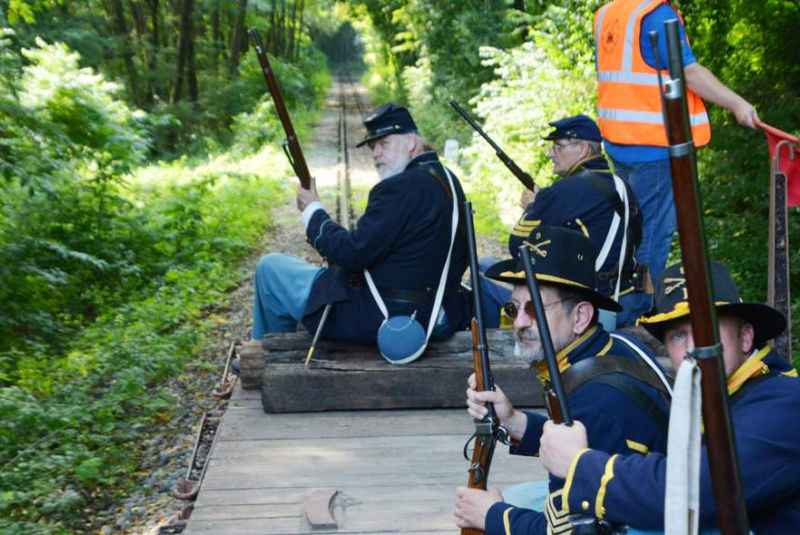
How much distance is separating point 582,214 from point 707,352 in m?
3.67

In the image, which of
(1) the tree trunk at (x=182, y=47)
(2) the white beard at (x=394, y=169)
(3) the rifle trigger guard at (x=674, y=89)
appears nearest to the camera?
(3) the rifle trigger guard at (x=674, y=89)

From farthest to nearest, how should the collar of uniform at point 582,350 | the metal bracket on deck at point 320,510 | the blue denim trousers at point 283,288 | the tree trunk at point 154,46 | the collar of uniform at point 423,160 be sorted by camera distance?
the tree trunk at point 154,46 < the blue denim trousers at point 283,288 < the collar of uniform at point 423,160 < the metal bracket on deck at point 320,510 < the collar of uniform at point 582,350

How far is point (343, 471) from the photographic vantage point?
16.2 ft

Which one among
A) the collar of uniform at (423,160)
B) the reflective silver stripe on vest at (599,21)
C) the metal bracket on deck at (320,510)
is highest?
the reflective silver stripe on vest at (599,21)

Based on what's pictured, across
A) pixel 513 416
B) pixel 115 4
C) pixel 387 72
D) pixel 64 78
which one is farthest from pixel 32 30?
pixel 387 72

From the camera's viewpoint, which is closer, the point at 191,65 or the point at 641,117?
the point at 641,117

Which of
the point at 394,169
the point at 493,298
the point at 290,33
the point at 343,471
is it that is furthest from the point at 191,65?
the point at 290,33

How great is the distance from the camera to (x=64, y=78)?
45.7 feet

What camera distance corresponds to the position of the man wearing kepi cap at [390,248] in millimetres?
5578

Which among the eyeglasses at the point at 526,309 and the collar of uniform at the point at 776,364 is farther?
the eyeglasses at the point at 526,309

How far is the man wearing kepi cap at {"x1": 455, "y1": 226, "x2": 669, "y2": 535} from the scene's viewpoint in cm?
278

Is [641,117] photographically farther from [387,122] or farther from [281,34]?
[281,34]

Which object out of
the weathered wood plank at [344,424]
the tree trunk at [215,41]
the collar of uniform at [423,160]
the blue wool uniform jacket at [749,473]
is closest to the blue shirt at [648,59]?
the collar of uniform at [423,160]

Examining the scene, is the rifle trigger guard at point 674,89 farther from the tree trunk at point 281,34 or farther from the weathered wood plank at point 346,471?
the tree trunk at point 281,34
